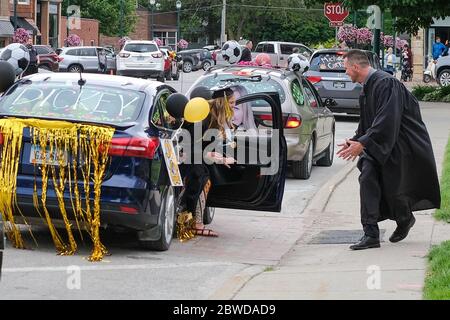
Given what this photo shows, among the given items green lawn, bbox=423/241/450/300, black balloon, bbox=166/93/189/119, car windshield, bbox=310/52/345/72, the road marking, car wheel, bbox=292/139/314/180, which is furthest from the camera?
car windshield, bbox=310/52/345/72

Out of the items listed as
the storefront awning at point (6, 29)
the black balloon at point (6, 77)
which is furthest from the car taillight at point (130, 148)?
the storefront awning at point (6, 29)

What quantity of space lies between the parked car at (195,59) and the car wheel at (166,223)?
2415 inches

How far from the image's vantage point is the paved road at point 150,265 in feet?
26.9

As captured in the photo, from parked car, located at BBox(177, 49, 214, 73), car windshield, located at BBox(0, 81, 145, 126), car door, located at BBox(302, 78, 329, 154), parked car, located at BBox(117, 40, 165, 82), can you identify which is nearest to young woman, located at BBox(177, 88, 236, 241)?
car windshield, located at BBox(0, 81, 145, 126)

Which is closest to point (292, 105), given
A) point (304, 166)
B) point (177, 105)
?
point (304, 166)

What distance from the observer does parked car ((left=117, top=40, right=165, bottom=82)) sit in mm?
50500

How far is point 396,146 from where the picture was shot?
10000 mm

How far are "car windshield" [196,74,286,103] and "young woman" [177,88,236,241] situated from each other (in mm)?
3957

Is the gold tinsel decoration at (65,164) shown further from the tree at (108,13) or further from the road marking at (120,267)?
the tree at (108,13)

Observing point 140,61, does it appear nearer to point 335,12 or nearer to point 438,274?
point 335,12

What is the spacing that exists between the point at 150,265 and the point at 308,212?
4330mm

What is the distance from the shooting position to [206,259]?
1000cm

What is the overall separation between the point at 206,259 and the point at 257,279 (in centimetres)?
120

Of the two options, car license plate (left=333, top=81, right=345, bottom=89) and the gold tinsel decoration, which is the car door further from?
car license plate (left=333, top=81, right=345, bottom=89)
